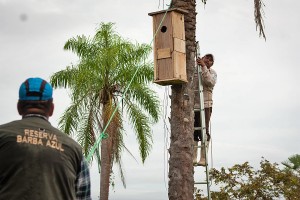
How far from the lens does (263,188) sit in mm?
18297

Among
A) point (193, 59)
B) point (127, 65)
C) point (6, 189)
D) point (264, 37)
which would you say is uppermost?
point (127, 65)

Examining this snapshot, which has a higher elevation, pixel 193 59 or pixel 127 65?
pixel 127 65

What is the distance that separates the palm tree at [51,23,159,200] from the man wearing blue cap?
15.4 meters

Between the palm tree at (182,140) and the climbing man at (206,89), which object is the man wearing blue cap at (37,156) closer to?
the palm tree at (182,140)

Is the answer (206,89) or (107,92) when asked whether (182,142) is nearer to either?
(206,89)

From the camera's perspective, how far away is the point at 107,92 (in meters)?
19.5

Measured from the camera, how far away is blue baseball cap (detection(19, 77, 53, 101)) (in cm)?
326

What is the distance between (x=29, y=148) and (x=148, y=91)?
1755cm

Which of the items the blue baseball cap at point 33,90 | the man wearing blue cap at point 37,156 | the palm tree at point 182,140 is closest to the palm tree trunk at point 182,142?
the palm tree at point 182,140

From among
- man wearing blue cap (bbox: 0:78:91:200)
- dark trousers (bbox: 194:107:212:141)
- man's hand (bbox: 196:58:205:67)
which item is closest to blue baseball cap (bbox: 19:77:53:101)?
man wearing blue cap (bbox: 0:78:91:200)

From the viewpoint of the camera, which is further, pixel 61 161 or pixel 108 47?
pixel 108 47

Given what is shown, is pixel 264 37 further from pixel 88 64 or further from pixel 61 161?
pixel 88 64

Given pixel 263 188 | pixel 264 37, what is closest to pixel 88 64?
pixel 263 188

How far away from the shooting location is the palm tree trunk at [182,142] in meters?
9.14
